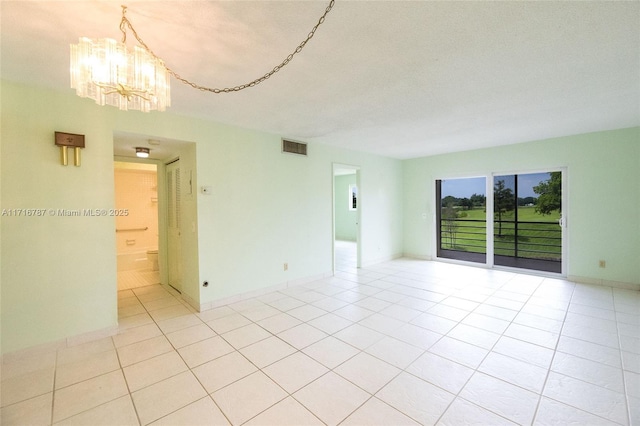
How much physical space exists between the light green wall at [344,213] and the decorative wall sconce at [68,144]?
7.65 meters

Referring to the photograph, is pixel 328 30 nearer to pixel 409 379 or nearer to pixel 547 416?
pixel 409 379

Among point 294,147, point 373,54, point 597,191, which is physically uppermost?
point 373,54

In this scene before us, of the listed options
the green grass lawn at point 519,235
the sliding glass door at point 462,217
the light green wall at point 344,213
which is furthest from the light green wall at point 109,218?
the light green wall at point 344,213

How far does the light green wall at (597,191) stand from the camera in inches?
158

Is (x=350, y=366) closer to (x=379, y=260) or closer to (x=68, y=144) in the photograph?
(x=68, y=144)

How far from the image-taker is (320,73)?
2.26 m

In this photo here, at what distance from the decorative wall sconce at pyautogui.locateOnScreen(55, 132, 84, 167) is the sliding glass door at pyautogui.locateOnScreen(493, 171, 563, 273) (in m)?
6.56

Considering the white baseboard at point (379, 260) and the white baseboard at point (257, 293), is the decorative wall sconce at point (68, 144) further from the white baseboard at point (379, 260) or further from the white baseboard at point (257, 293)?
the white baseboard at point (379, 260)

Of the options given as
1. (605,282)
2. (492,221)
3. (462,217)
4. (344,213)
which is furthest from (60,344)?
(344,213)

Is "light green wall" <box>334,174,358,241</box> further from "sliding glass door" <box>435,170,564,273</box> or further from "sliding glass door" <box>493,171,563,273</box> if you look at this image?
"sliding glass door" <box>493,171,563,273</box>

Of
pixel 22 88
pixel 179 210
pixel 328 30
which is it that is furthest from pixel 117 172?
pixel 328 30

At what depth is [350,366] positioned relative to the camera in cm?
225

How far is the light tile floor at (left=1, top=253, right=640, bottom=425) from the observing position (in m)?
1.76

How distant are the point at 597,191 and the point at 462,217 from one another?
2228 mm
